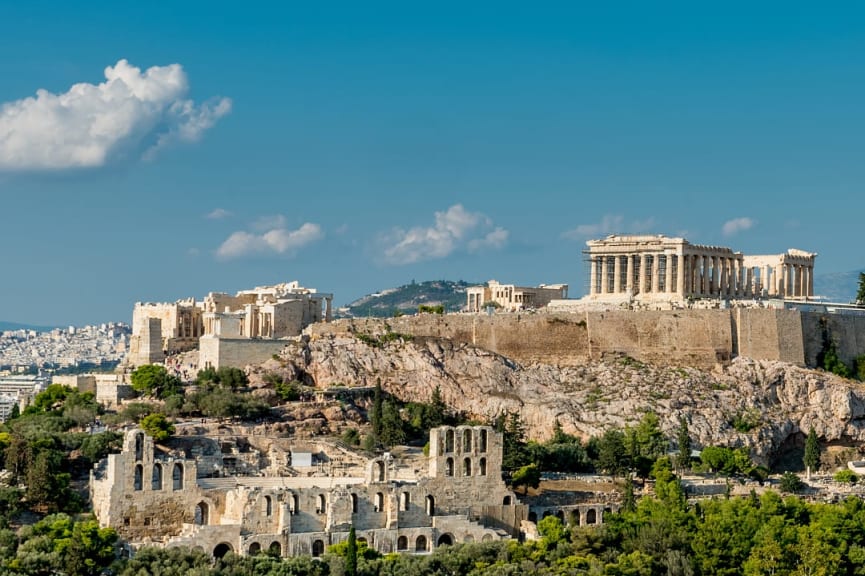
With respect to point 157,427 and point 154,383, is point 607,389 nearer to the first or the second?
point 154,383

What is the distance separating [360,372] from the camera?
8519cm

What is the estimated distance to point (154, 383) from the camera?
7794cm

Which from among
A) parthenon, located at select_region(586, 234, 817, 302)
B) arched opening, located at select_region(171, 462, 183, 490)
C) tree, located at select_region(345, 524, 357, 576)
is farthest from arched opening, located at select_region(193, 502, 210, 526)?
parthenon, located at select_region(586, 234, 817, 302)

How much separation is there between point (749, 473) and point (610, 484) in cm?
912

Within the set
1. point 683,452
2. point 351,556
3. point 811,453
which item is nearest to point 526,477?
point 683,452

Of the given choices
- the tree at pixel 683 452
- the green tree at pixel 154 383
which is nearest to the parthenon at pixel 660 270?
the tree at pixel 683 452

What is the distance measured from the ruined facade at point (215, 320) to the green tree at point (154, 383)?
6.48 metres

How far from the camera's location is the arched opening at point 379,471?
61.3 m

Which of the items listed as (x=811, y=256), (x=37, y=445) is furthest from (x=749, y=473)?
(x=811, y=256)

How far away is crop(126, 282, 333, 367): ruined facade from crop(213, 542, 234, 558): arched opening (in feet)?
96.0

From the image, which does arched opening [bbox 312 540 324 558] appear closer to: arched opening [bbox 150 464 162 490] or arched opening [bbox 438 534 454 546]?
arched opening [bbox 438 534 454 546]

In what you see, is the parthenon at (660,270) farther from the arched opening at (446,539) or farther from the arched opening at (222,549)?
the arched opening at (222,549)

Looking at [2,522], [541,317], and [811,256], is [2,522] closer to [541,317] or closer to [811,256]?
[541,317]

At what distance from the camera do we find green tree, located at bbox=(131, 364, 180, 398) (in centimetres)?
7769
